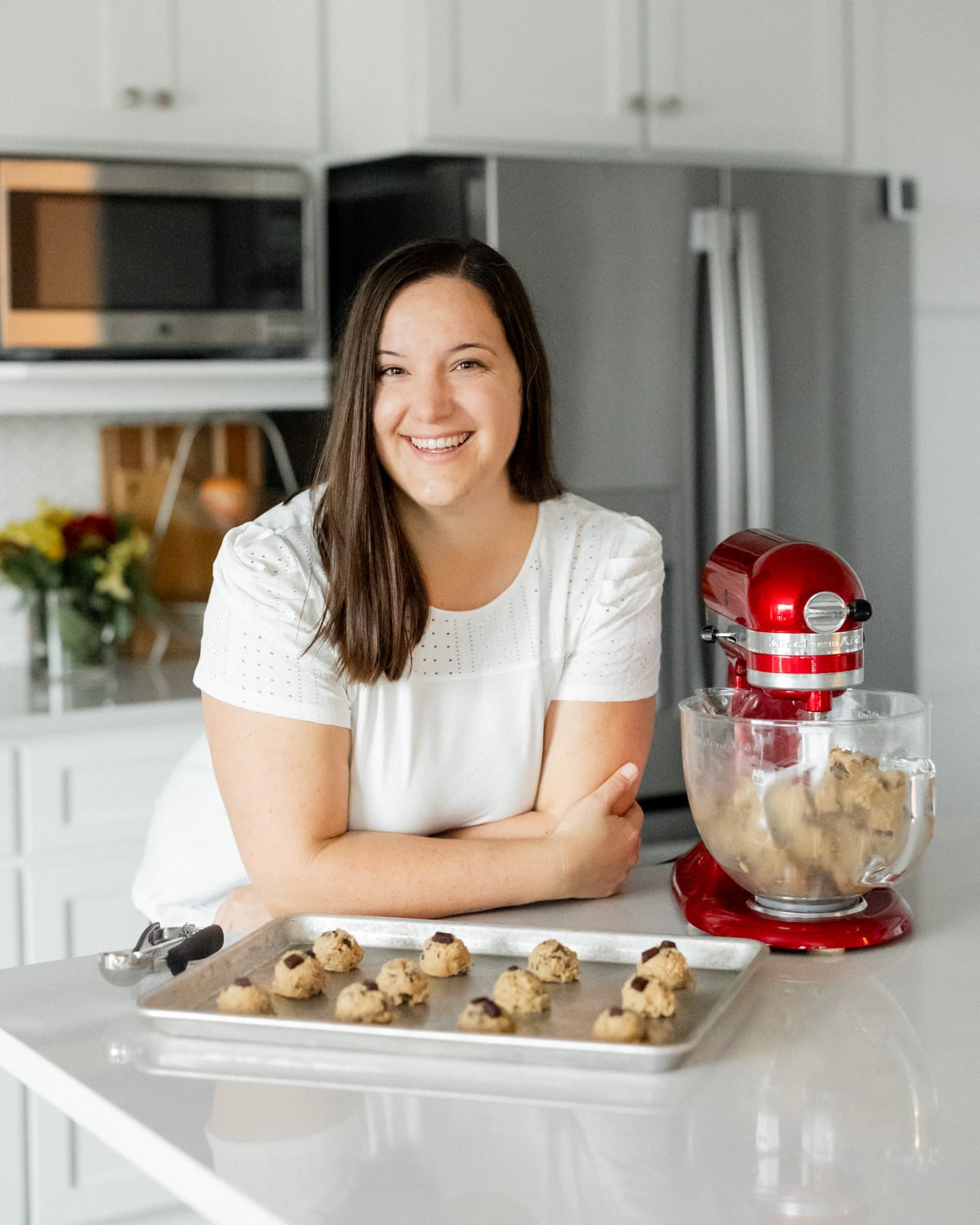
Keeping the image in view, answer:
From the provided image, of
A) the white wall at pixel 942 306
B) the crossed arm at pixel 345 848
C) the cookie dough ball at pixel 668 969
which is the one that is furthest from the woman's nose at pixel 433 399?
the white wall at pixel 942 306

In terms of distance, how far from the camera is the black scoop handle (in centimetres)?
120

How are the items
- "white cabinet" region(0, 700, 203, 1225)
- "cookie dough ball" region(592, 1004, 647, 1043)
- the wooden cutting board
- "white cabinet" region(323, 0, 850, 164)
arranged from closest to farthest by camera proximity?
"cookie dough ball" region(592, 1004, 647, 1043) < "white cabinet" region(0, 700, 203, 1225) < "white cabinet" region(323, 0, 850, 164) < the wooden cutting board

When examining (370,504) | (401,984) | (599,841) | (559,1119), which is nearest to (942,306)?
(370,504)

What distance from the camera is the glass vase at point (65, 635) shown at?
2809 mm

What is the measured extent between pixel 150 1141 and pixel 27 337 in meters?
1.88

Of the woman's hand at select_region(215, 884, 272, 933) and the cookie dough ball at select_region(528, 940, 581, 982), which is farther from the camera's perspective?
the woman's hand at select_region(215, 884, 272, 933)

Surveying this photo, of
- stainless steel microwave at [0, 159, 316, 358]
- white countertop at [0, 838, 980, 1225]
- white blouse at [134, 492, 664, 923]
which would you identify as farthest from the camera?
stainless steel microwave at [0, 159, 316, 358]

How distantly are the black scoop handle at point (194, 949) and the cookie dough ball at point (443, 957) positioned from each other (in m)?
0.17

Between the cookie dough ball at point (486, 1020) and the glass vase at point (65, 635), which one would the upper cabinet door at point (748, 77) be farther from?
the cookie dough ball at point (486, 1020)

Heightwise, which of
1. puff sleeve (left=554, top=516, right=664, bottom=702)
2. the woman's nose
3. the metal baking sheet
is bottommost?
the metal baking sheet

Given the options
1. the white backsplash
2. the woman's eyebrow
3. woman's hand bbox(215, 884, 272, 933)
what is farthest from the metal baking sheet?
the white backsplash

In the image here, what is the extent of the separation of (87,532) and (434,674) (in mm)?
1426

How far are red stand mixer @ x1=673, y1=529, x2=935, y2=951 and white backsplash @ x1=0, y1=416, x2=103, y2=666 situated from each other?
1986 mm

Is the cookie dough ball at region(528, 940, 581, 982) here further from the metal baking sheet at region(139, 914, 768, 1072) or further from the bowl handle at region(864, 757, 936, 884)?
the bowl handle at region(864, 757, 936, 884)
